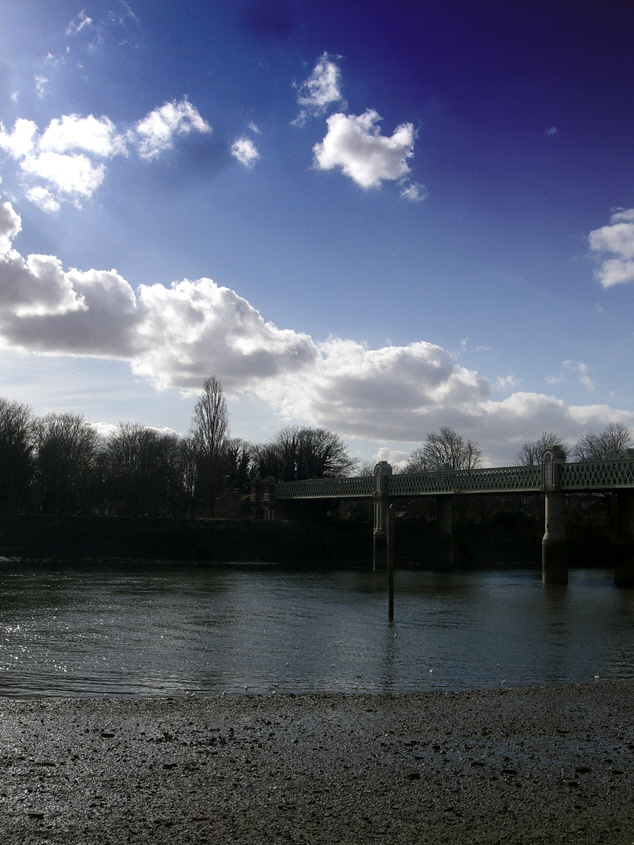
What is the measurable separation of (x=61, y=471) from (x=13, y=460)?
806 centimetres

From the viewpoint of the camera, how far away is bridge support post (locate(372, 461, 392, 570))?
7688 cm

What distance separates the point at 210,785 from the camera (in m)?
9.23

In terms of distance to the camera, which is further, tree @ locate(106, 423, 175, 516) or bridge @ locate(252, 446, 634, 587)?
tree @ locate(106, 423, 175, 516)

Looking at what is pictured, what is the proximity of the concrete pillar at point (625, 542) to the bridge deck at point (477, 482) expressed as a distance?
319cm

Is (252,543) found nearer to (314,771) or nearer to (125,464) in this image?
(125,464)

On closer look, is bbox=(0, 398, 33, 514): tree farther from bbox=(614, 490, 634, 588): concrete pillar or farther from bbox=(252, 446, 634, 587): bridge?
bbox=(614, 490, 634, 588): concrete pillar

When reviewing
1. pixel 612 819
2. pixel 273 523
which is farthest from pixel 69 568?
pixel 612 819

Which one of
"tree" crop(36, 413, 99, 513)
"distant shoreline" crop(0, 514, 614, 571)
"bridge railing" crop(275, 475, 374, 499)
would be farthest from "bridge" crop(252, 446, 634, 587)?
"tree" crop(36, 413, 99, 513)

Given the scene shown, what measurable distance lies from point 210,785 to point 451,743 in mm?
A: 4247

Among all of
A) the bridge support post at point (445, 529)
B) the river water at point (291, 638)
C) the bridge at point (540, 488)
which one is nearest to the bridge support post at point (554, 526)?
the bridge at point (540, 488)

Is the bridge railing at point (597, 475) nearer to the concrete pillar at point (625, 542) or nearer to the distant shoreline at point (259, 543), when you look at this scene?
the concrete pillar at point (625, 542)

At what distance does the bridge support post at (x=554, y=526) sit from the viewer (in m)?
58.3

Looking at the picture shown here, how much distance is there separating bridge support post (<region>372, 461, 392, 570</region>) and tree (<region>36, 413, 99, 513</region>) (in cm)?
3779

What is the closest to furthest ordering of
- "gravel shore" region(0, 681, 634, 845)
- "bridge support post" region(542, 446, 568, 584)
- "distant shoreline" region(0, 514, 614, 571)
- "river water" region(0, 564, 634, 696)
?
"gravel shore" region(0, 681, 634, 845) < "river water" region(0, 564, 634, 696) < "bridge support post" region(542, 446, 568, 584) < "distant shoreline" region(0, 514, 614, 571)
